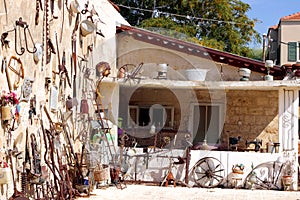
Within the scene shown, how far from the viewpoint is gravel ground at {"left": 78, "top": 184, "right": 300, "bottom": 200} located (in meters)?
10.7

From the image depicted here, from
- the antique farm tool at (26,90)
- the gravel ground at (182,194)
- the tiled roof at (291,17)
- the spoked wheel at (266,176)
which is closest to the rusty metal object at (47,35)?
the antique farm tool at (26,90)

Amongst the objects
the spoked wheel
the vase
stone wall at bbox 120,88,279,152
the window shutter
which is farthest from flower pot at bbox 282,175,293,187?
the window shutter

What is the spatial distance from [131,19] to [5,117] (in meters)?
21.6

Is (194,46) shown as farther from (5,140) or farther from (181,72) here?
(5,140)

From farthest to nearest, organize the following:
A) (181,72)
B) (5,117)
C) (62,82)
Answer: (181,72), (62,82), (5,117)

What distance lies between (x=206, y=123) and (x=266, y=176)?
273 centimetres

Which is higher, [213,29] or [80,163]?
[213,29]

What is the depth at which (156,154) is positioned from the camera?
508 inches

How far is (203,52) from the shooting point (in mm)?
13602

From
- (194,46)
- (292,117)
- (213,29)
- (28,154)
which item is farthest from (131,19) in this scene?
(28,154)

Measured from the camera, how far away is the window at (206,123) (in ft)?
47.7

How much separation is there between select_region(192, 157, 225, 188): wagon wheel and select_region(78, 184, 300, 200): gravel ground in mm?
342

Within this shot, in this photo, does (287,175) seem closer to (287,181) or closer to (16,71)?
(287,181)

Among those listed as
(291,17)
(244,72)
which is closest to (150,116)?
(244,72)
